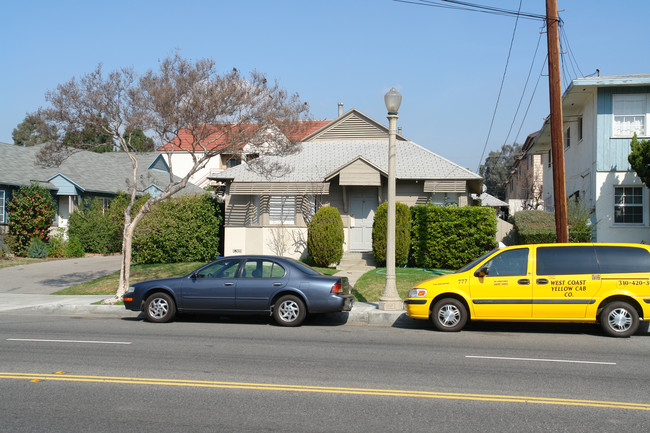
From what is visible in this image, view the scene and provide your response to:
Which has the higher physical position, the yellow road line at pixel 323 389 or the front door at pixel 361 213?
the front door at pixel 361 213

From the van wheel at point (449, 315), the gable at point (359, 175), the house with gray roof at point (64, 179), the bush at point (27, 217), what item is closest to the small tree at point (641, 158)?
the gable at point (359, 175)

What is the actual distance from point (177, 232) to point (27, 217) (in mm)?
9117

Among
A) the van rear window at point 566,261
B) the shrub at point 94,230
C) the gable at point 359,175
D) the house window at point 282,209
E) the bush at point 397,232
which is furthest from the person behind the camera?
the shrub at point 94,230

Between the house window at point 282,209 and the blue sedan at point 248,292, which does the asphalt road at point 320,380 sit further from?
the house window at point 282,209

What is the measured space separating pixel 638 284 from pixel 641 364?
2.65 m

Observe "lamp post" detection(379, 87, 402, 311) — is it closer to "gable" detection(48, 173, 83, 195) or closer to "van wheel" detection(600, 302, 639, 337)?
"van wheel" detection(600, 302, 639, 337)

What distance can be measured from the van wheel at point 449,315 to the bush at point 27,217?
69.9 ft

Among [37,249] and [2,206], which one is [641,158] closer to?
[37,249]

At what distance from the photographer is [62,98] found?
1503cm

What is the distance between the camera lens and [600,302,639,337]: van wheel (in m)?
10.6

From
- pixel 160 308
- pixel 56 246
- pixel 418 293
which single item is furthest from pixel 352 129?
pixel 160 308

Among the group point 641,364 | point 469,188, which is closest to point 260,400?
point 641,364

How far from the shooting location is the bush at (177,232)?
2142 centimetres

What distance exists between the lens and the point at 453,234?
19203mm
